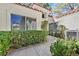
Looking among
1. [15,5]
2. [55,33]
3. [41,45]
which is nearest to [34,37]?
[41,45]

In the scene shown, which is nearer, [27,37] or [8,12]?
[8,12]

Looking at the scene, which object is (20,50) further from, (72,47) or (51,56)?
(72,47)

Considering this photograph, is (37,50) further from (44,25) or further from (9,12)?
(9,12)

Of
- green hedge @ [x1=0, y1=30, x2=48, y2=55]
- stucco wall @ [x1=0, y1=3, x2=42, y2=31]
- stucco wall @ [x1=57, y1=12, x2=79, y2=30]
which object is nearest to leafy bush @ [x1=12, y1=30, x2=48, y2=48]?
green hedge @ [x1=0, y1=30, x2=48, y2=55]

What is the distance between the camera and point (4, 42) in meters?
2.41

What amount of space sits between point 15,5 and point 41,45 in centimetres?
66

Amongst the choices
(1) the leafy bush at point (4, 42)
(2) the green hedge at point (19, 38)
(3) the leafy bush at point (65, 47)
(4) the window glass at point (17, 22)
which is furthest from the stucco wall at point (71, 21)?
(1) the leafy bush at point (4, 42)

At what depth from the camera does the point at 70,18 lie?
2.39 meters

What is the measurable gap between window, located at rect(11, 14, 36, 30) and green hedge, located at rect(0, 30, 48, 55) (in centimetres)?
6

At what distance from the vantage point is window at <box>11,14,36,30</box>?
2.41m

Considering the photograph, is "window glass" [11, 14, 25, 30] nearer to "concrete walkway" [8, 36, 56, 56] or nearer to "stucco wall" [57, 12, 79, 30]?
"concrete walkway" [8, 36, 56, 56]

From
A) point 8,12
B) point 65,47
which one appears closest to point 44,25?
point 65,47

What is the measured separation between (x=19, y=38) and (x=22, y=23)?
212mm

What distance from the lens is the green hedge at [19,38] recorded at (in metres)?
2.41
